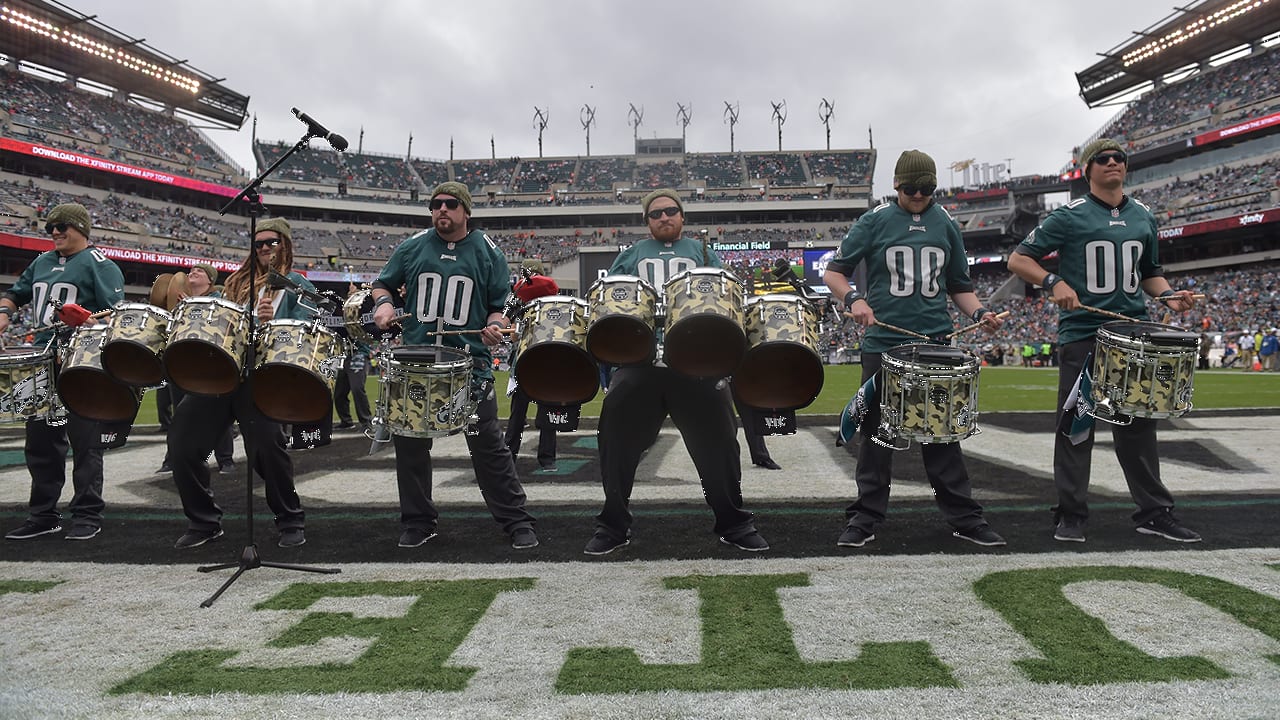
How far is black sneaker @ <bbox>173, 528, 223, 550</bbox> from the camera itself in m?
4.22

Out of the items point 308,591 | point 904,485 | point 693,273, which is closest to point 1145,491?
point 904,485

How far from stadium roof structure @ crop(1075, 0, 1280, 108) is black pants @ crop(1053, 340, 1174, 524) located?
165 ft

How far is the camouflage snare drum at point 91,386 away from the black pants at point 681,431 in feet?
8.76

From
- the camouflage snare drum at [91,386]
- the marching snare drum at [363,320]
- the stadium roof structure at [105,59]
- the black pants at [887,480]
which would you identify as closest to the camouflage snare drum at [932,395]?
the black pants at [887,480]

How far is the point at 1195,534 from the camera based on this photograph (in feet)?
12.9

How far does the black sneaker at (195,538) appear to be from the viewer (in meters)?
4.22

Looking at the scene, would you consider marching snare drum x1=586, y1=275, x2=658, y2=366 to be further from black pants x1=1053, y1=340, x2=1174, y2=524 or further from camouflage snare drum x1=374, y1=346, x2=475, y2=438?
black pants x1=1053, y1=340, x2=1174, y2=524

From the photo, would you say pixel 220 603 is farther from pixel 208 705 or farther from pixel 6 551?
pixel 6 551

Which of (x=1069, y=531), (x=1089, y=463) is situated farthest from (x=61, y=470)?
(x=1089, y=463)

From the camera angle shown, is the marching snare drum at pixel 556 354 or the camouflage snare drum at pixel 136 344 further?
the camouflage snare drum at pixel 136 344

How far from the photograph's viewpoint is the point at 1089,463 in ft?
13.3

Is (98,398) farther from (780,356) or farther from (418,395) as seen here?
(780,356)

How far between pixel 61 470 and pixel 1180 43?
5790 cm

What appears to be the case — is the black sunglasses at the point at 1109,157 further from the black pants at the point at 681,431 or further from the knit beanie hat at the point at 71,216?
the knit beanie hat at the point at 71,216
